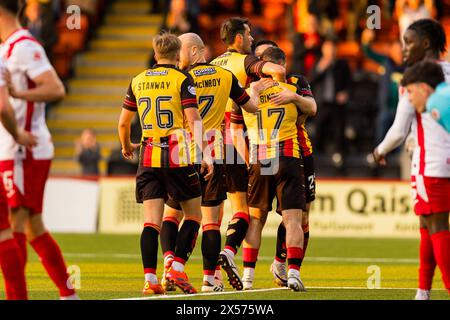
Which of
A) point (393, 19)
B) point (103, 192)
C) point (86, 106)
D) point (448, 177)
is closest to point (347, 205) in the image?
point (103, 192)

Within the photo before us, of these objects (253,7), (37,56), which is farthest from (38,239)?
(253,7)

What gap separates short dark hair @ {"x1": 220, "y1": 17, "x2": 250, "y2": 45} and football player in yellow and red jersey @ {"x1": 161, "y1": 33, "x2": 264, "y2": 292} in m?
0.43

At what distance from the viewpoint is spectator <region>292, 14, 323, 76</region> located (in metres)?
23.0

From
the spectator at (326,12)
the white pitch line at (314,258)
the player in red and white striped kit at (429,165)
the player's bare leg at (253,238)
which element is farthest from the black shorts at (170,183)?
the spectator at (326,12)

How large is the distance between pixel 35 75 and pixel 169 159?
2333 mm

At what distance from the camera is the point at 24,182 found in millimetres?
8438

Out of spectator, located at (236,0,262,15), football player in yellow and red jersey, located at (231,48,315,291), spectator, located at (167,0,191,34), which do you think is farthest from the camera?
spectator, located at (236,0,262,15)

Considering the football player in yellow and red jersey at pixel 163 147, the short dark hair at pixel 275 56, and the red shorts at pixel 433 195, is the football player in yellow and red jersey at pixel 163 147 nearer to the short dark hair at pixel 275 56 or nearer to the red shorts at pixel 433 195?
the short dark hair at pixel 275 56

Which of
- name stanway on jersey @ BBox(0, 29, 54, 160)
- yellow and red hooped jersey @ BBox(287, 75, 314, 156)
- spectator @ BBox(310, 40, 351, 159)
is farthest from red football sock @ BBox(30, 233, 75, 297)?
spectator @ BBox(310, 40, 351, 159)

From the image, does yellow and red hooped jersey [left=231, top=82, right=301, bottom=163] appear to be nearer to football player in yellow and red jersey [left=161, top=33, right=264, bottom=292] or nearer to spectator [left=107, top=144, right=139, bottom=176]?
football player in yellow and red jersey [left=161, top=33, right=264, bottom=292]

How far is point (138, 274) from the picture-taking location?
13.4 metres

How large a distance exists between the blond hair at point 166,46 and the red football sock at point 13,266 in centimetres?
281

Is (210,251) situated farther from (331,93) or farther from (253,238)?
(331,93)

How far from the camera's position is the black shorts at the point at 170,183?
10516 mm
